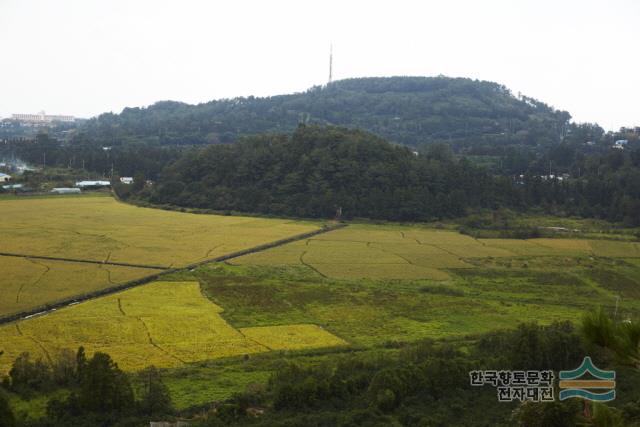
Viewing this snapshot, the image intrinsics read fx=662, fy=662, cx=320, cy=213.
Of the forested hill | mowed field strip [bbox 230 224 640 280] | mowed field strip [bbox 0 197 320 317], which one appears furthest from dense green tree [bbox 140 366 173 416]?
the forested hill

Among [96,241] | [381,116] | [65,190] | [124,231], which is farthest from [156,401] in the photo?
[381,116]

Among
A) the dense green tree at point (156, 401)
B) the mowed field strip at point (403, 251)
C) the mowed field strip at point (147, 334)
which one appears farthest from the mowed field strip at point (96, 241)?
the dense green tree at point (156, 401)

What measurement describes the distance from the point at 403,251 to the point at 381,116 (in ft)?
377

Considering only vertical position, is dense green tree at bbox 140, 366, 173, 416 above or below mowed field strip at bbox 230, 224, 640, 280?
below

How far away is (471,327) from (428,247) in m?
21.7

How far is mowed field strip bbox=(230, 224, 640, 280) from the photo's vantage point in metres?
43.3

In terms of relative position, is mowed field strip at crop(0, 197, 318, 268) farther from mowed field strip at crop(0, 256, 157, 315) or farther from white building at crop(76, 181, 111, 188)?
white building at crop(76, 181, 111, 188)

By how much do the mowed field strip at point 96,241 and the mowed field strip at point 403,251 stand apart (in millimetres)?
3723

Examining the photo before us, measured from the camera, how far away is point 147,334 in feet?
90.3

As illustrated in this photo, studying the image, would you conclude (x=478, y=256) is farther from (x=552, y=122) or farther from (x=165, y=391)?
(x=552, y=122)

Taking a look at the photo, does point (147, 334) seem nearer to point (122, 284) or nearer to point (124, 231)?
point (122, 284)

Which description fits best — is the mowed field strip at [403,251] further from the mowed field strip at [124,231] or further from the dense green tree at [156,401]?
the dense green tree at [156,401]

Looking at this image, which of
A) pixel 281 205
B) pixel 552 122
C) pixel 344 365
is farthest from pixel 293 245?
pixel 552 122

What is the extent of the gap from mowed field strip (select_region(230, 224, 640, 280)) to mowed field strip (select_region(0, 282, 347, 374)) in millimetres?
11602
